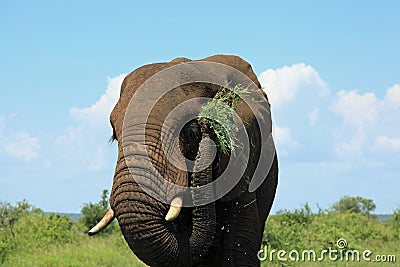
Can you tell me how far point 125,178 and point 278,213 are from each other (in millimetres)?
13373

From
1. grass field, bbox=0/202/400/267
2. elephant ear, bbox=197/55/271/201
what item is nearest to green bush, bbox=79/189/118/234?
grass field, bbox=0/202/400/267

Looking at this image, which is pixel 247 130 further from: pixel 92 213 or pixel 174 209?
pixel 92 213

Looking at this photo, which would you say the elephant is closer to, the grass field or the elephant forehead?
the elephant forehead

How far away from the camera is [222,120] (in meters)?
7.40

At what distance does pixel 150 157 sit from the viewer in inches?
268

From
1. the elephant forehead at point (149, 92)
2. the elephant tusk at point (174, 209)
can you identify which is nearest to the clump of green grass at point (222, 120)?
the elephant forehead at point (149, 92)

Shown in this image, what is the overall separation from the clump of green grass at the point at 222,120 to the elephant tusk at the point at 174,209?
33.9 inches

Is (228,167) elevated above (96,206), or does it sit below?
below

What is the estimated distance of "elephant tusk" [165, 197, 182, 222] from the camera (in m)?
6.65

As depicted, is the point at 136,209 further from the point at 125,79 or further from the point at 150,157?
the point at 125,79

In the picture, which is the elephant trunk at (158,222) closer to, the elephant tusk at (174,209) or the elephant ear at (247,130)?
the elephant tusk at (174,209)

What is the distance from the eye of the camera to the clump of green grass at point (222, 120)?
7.35 meters

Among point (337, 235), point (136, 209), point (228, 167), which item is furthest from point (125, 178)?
point (337, 235)

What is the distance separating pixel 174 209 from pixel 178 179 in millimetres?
325
